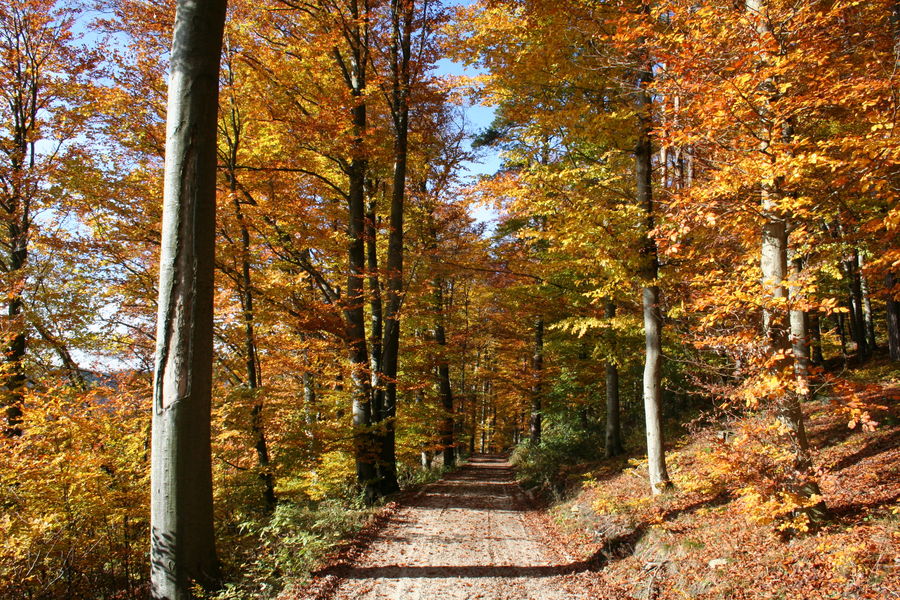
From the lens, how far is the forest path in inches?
224

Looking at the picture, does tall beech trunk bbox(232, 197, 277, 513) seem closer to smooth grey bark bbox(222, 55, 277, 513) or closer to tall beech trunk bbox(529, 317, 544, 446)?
smooth grey bark bbox(222, 55, 277, 513)

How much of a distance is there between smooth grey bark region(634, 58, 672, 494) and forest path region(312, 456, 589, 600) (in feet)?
8.30

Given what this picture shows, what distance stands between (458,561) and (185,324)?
514cm

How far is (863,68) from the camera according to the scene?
552 centimetres

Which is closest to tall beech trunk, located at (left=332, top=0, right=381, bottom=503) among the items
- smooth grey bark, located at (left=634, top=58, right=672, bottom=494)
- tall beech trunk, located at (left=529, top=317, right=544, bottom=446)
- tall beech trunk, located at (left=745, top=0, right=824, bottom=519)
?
smooth grey bark, located at (left=634, top=58, right=672, bottom=494)

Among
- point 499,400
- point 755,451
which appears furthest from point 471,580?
point 499,400

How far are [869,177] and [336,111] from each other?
9.11 meters

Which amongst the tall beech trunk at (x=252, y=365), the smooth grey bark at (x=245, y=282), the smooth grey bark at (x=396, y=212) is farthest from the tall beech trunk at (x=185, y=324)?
the smooth grey bark at (x=396, y=212)

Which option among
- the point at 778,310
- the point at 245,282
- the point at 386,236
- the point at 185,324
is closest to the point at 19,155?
the point at 245,282

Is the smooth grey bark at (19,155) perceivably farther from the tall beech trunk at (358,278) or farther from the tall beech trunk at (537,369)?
the tall beech trunk at (537,369)

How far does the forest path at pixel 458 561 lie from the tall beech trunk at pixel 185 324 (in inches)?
83.0

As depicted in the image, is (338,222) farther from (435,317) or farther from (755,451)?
(755,451)

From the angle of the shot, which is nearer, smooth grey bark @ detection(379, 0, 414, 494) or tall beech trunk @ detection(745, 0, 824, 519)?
tall beech trunk @ detection(745, 0, 824, 519)

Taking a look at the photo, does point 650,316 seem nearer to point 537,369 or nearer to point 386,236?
point 386,236
